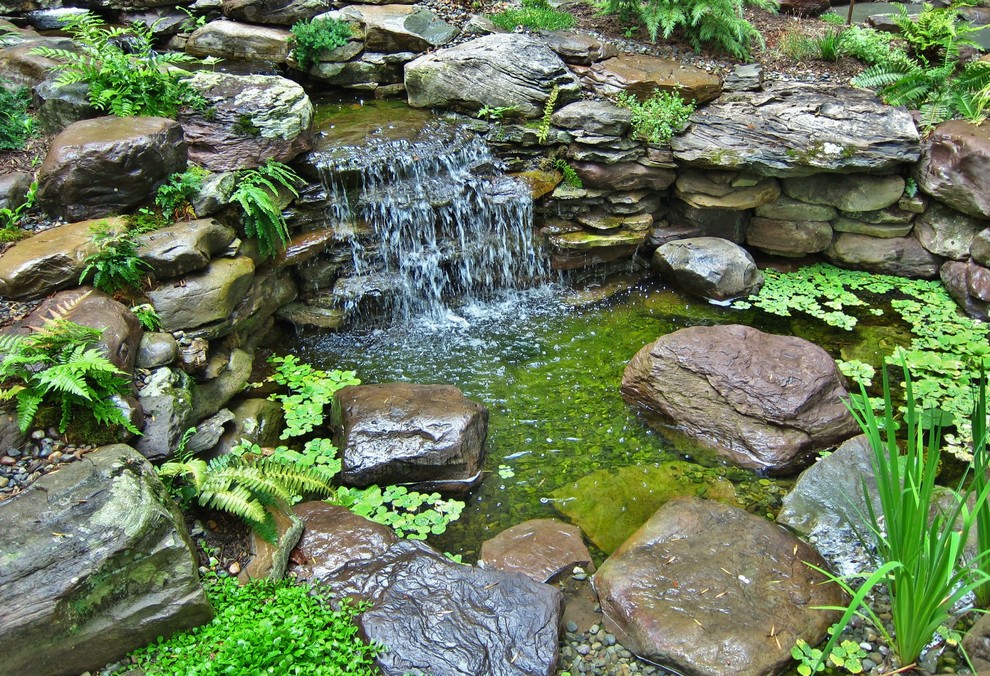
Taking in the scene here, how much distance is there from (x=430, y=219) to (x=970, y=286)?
5.63 metres

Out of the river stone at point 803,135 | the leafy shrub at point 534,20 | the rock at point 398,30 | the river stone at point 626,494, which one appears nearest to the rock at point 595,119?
the river stone at point 803,135

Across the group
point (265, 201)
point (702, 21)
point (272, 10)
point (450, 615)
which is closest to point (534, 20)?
point (702, 21)

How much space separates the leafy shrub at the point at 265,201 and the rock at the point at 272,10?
3112 millimetres

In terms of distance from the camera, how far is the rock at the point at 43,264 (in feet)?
16.6

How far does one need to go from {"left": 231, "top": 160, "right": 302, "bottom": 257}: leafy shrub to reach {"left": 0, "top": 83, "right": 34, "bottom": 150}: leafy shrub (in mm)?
2074

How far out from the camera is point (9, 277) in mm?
5004

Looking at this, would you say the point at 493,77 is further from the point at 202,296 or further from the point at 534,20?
the point at 202,296

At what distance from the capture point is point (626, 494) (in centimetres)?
536

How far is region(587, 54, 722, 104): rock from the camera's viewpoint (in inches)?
317

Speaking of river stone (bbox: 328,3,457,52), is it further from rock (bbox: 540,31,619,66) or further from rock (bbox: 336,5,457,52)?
rock (bbox: 540,31,619,66)

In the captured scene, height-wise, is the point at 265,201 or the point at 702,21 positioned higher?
the point at 702,21

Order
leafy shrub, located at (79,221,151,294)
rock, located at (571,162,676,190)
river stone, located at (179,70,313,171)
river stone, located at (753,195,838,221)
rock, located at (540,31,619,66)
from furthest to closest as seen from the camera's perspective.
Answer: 1. rock, located at (540,31,619,66)
2. river stone, located at (753,195,838,221)
3. rock, located at (571,162,676,190)
4. river stone, located at (179,70,313,171)
5. leafy shrub, located at (79,221,151,294)

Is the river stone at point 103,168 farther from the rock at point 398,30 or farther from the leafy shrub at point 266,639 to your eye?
the rock at point 398,30

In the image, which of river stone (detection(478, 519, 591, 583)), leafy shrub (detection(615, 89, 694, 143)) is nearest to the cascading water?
leafy shrub (detection(615, 89, 694, 143))
